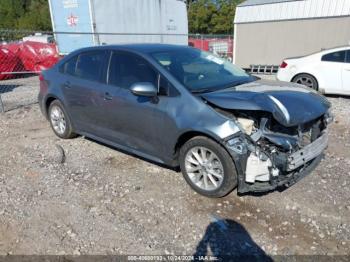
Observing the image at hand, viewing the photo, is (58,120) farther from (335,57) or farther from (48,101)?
(335,57)

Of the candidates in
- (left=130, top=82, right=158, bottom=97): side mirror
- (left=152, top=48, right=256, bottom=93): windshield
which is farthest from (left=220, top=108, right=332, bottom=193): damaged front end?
(left=130, top=82, right=158, bottom=97): side mirror

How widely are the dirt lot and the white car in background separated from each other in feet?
12.1

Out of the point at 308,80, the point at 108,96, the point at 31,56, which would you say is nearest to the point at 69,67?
the point at 108,96

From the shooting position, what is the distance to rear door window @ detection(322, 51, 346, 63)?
7.90 meters

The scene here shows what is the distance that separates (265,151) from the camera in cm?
317

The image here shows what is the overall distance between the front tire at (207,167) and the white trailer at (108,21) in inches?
Answer: 333

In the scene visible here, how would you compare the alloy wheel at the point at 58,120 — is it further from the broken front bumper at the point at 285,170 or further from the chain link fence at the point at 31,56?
the chain link fence at the point at 31,56

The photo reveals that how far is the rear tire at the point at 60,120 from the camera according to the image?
5277 millimetres

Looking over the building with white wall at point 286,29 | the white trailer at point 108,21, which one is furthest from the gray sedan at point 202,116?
the building with white wall at point 286,29

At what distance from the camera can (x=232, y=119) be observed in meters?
3.27

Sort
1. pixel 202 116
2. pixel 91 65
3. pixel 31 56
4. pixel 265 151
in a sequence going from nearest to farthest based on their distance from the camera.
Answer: pixel 265 151
pixel 202 116
pixel 91 65
pixel 31 56

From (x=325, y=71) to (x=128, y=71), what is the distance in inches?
234

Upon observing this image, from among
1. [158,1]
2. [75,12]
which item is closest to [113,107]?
[75,12]

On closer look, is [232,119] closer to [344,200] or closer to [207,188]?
[207,188]
